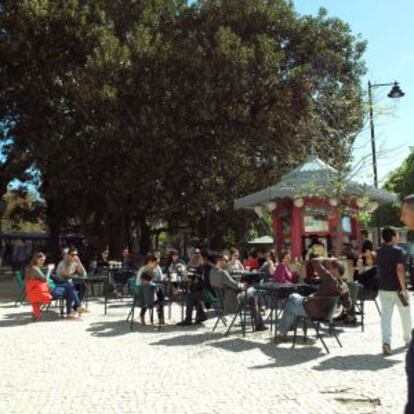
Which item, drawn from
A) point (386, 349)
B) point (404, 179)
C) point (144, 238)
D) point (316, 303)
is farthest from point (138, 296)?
point (404, 179)

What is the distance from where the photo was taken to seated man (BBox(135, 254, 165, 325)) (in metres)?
12.6

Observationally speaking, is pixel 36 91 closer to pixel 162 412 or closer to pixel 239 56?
pixel 239 56

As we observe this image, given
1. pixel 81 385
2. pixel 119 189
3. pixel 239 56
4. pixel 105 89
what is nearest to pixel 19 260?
pixel 119 189

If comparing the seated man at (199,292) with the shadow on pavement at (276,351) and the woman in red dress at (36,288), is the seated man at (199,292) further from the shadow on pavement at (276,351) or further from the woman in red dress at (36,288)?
the woman in red dress at (36,288)

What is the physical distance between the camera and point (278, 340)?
34.2ft

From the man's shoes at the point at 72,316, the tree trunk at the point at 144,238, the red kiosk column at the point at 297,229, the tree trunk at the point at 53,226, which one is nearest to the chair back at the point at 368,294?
the man's shoes at the point at 72,316

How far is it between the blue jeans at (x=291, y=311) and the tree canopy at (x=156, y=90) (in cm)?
1168

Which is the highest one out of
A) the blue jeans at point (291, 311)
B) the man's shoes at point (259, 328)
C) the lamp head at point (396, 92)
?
the lamp head at point (396, 92)

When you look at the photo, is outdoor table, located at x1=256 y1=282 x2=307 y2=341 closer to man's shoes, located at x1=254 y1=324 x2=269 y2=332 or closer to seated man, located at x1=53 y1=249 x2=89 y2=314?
man's shoes, located at x1=254 y1=324 x2=269 y2=332

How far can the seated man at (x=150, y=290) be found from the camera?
12.6 m

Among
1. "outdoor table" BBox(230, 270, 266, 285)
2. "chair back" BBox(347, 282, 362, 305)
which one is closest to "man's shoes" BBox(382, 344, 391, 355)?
"chair back" BBox(347, 282, 362, 305)

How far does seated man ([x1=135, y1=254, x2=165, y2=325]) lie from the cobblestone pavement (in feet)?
2.11

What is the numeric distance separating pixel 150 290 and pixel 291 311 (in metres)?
3.38

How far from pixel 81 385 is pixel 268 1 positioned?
22.5 meters
